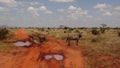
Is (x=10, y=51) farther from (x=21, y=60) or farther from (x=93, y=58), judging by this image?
(x=93, y=58)

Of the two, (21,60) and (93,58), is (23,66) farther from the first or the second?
(93,58)

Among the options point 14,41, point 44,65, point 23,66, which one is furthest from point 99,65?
point 14,41

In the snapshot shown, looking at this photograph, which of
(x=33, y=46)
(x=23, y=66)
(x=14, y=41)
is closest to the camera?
(x=23, y=66)

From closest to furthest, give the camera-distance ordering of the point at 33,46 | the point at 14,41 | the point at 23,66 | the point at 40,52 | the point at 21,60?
the point at 23,66 → the point at 21,60 → the point at 40,52 → the point at 33,46 → the point at 14,41

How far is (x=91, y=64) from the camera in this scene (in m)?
23.3

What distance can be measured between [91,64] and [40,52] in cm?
607

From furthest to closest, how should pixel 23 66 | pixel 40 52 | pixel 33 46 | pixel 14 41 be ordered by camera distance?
pixel 14 41 → pixel 33 46 → pixel 40 52 → pixel 23 66

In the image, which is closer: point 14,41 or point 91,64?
point 91,64

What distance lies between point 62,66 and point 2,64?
542 cm

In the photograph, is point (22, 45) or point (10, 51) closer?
point (10, 51)

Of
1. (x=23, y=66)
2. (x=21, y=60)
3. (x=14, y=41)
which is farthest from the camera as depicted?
(x=14, y=41)

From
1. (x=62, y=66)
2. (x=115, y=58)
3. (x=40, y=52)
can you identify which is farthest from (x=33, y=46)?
(x=115, y=58)

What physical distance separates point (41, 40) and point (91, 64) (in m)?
12.1

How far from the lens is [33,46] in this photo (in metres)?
30.0
